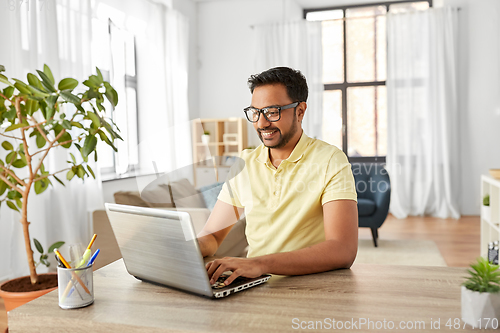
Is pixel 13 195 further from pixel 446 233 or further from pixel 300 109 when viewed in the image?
pixel 446 233

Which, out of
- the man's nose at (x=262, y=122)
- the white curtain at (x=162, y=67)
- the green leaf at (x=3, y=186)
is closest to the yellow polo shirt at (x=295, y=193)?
the man's nose at (x=262, y=122)

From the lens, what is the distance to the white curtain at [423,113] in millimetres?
5812

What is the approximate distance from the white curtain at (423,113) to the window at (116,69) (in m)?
3.42

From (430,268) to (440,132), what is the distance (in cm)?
525

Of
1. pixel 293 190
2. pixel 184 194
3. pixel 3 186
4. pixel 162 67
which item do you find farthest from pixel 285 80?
pixel 162 67

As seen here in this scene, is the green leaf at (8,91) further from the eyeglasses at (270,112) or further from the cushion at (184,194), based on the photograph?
the cushion at (184,194)

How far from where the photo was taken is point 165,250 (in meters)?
0.91

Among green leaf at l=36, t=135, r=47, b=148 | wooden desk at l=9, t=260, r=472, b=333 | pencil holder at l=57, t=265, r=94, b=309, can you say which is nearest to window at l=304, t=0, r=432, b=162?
green leaf at l=36, t=135, r=47, b=148

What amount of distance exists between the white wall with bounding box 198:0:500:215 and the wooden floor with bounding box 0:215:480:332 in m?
0.73

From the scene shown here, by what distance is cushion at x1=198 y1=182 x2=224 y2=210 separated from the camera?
0.91 m

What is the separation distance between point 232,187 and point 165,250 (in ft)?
0.67

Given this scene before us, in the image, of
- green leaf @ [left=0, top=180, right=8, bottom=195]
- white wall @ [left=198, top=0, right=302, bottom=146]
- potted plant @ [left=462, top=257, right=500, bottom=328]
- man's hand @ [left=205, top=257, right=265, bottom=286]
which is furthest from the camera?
white wall @ [left=198, top=0, right=302, bottom=146]

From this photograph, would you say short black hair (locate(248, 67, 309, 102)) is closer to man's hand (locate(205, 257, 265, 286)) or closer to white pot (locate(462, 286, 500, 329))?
man's hand (locate(205, 257, 265, 286))

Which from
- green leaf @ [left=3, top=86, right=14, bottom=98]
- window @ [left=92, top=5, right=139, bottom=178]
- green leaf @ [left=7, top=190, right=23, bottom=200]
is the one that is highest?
window @ [left=92, top=5, right=139, bottom=178]
